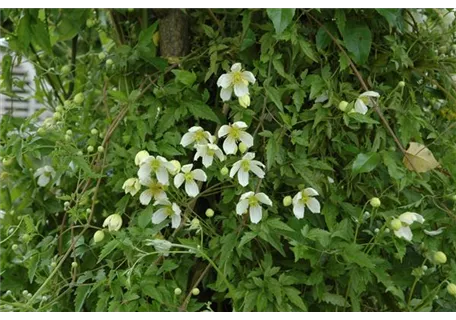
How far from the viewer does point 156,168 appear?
1.02m

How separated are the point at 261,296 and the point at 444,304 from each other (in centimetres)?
30

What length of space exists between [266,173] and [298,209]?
0.29 feet

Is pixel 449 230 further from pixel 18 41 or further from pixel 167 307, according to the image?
pixel 18 41

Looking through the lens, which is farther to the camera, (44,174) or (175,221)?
(44,174)

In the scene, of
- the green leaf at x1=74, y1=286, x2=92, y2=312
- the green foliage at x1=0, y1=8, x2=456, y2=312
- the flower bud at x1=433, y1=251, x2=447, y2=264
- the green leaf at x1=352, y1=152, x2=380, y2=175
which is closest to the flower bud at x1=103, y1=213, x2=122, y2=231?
the green foliage at x1=0, y1=8, x2=456, y2=312

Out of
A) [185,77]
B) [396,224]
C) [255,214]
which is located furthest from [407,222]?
[185,77]

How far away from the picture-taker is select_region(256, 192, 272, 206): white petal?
100cm

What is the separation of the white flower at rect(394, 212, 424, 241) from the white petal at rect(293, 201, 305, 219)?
15cm

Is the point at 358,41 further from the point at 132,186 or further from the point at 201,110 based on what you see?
the point at 132,186

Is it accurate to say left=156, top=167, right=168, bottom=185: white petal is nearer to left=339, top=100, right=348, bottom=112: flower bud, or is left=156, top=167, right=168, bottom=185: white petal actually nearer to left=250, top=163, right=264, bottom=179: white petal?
left=250, top=163, right=264, bottom=179: white petal

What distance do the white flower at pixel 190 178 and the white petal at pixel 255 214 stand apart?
0.29 ft

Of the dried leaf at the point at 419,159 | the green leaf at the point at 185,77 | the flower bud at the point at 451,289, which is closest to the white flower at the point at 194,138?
the green leaf at the point at 185,77
